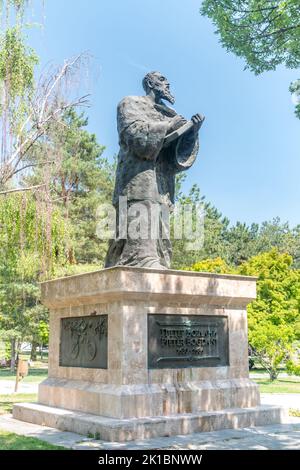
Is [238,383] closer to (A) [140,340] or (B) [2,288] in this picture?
(A) [140,340]

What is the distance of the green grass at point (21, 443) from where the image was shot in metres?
5.45

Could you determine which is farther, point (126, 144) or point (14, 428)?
point (126, 144)

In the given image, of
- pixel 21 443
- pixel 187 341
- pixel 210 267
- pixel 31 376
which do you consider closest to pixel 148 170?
pixel 187 341

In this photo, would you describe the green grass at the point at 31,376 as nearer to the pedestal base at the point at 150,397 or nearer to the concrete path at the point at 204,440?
the pedestal base at the point at 150,397

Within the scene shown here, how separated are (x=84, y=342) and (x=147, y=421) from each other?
5.49 ft

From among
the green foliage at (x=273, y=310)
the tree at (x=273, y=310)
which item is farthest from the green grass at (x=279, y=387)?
the green foliage at (x=273, y=310)

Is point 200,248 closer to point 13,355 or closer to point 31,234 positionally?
point 13,355

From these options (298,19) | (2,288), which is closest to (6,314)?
(2,288)

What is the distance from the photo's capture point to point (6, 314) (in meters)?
26.7

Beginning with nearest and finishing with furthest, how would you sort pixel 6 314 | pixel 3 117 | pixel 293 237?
pixel 3 117 → pixel 6 314 → pixel 293 237

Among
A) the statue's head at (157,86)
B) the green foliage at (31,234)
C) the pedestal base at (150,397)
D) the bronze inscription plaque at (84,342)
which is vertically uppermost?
the statue's head at (157,86)

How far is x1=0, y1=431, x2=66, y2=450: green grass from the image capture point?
545cm

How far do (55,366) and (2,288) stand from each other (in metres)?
17.9

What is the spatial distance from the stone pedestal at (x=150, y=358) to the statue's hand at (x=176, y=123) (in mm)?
2178
